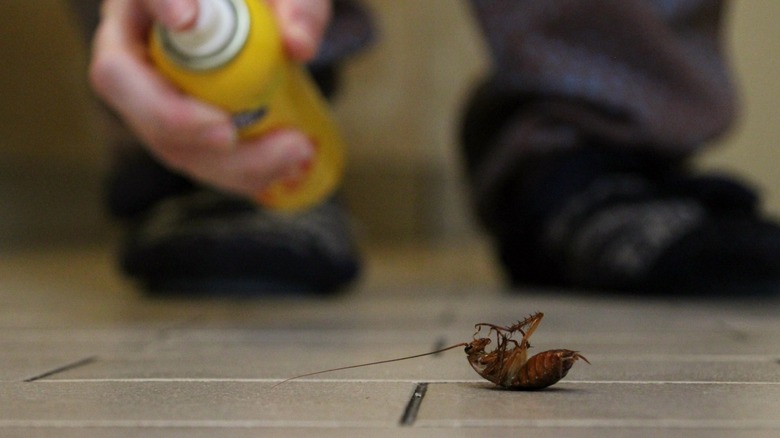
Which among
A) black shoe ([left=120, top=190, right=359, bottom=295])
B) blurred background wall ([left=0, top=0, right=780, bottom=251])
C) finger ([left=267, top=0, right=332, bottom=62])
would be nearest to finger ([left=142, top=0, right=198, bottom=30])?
finger ([left=267, top=0, right=332, bottom=62])

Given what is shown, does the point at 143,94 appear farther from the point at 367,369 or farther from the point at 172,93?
the point at 367,369

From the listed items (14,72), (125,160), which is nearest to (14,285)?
(125,160)

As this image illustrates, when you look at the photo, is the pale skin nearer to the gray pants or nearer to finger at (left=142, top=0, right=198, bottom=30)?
finger at (left=142, top=0, right=198, bottom=30)

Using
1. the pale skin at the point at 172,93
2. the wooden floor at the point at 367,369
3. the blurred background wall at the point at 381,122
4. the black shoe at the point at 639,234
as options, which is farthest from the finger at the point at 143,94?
the blurred background wall at the point at 381,122

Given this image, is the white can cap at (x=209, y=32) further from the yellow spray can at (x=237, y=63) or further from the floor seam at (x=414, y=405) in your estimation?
the floor seam at (x=414, y=405)

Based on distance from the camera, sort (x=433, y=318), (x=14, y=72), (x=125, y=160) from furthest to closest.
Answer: (x=14, y=72) < (x=125, y=160) < (x=433, y=318)

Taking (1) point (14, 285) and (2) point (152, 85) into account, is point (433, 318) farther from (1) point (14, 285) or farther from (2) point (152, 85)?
(1) point (14, 285)
